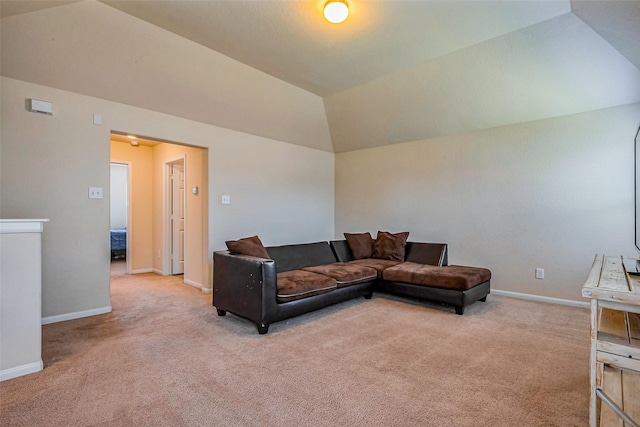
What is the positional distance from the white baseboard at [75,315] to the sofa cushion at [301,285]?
204cm

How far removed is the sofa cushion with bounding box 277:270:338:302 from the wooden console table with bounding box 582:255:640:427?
2.26 m

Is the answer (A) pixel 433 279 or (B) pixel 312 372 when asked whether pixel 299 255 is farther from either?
(B) pixel 312 372

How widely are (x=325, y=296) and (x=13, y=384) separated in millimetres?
2507

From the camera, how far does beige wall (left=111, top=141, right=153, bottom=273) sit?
5.77 m

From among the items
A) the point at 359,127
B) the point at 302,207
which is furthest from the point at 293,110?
the point at 302,207

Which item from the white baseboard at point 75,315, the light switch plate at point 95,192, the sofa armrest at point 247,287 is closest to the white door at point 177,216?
the light switch plate at point 95,192

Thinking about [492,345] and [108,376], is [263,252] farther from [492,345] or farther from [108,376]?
[492,345]

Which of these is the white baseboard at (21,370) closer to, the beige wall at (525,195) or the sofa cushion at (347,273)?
the sofa cushion at (347,273)

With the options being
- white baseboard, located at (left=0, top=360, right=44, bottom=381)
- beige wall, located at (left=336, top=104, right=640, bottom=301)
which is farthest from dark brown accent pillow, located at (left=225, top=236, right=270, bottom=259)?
beige wall, located at (left=336, top=104, right=640, bottom=301)

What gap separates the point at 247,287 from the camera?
2.99 metres

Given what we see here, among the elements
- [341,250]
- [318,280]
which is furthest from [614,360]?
[341,250]

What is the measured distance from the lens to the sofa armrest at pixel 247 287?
287 cm

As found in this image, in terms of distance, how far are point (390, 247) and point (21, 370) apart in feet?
13.4

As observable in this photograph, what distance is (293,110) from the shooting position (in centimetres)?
479
